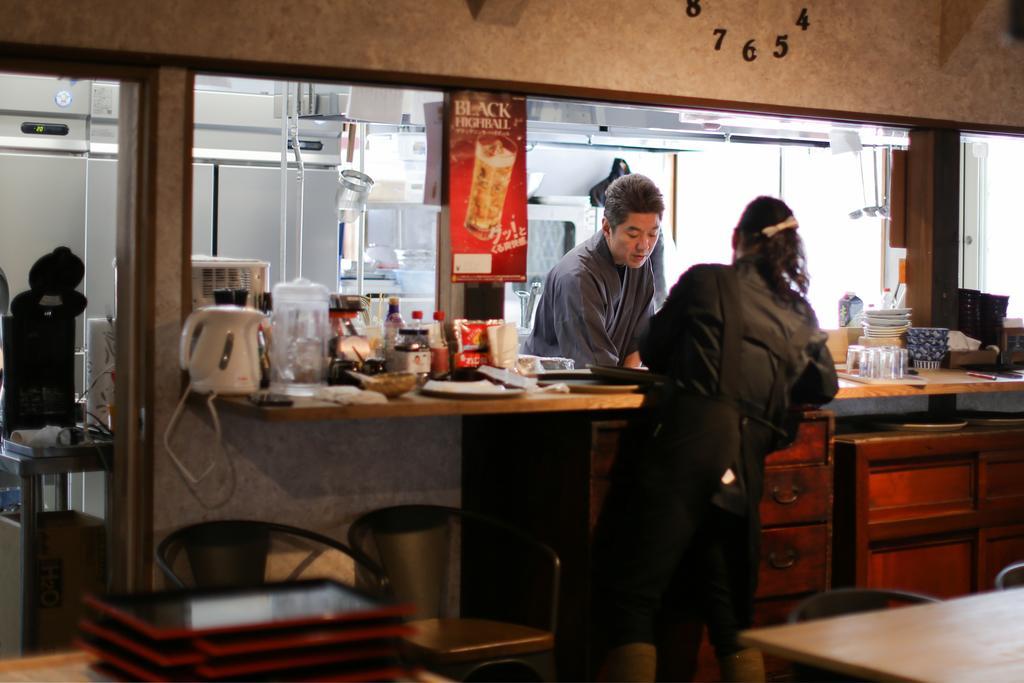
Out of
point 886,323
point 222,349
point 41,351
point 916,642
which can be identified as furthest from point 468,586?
point 916,642

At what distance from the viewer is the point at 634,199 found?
4.91 metres

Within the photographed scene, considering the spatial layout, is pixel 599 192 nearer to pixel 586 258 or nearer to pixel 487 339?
pixel 586 258

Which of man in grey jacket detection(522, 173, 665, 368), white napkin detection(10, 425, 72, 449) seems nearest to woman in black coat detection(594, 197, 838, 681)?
man in grey jacket detection(522, 173, 665, 368)

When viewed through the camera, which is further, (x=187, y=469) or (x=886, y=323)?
(x=886, y=323)

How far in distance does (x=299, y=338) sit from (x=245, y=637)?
86.2 inches

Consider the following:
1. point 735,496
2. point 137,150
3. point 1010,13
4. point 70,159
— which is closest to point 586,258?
point 735,496

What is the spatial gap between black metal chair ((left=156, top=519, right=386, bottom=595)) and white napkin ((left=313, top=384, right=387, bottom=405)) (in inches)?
17.8

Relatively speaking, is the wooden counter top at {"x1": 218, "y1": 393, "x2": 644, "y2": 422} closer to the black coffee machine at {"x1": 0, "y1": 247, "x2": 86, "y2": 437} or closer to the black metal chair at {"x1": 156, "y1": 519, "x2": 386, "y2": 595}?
the black metal chair at {"x1": 156, "y1": 519, "x2": 386, "y2": 595}

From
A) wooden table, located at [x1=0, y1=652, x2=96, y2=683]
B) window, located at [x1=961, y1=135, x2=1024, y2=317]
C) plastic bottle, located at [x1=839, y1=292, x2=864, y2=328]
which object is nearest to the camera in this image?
wooden table, located at [x1=0, y1=652, x2=96, y2=683]

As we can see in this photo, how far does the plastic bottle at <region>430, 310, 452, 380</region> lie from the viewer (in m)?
3.93

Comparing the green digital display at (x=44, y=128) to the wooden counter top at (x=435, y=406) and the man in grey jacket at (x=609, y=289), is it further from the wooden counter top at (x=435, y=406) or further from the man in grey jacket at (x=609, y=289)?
the wooden counter top at (x=435, y=406)

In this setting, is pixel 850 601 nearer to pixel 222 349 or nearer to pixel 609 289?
pixel 222 349

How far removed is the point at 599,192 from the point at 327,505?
148 inches

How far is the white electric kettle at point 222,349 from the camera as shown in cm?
347
